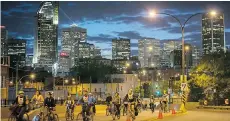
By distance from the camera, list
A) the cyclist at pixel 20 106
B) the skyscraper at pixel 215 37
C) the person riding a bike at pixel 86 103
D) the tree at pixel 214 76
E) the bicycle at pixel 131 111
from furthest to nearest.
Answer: the skyscraper at pixel 215 37 → the tree at pixel 214 76 → the bicycle at pixel 131 111 → the person riding a bike at pixel 86 103 → the cyclist at pixel 20 106

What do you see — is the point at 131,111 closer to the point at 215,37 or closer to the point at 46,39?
the point at 215,37

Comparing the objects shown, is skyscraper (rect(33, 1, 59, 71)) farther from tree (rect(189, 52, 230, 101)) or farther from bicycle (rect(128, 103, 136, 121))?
bicycle (rect(128, 103, 136, 121))

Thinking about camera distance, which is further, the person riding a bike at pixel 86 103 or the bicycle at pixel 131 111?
the bicycle at pixel 131 111

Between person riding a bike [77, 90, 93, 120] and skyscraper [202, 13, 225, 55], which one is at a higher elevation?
skyscraper [202, 13, 225, 55]

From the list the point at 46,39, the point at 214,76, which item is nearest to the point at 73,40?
the point at 46,39

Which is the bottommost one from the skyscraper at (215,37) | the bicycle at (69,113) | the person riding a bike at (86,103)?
the bicycle at (69,113)

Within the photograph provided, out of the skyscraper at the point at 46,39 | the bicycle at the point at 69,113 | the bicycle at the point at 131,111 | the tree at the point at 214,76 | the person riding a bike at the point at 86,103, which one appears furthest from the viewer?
the skyscraper at the point at 46,39

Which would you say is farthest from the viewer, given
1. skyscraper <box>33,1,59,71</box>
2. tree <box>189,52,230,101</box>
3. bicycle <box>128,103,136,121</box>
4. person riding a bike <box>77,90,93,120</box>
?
skyscraper <box>33,1,59,71</box>

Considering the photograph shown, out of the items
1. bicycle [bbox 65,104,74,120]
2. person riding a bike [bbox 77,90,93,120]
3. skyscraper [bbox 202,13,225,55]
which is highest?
skyscraper [bbox 202,13,225,55]

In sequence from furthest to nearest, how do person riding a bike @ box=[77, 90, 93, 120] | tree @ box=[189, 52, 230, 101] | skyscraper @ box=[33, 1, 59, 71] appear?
skyscraper @ box=[33, 1, 59, 71]
tree @ box=[189, 52, 230, 101]
person riding a bike @ box=[77, 90, 93, 120]

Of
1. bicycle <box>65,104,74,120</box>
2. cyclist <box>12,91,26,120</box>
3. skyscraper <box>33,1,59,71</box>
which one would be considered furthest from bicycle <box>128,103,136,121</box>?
skyscraper <box>33,1,59,71</box>

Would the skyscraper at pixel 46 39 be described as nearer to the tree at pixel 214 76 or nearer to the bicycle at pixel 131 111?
the tree at pixel 214 76

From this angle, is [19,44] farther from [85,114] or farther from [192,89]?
[85,114]

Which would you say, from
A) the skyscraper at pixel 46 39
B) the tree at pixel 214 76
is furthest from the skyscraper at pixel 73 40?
the tree at pixel 214 76
